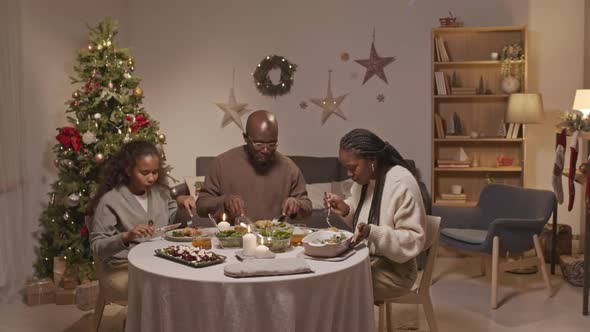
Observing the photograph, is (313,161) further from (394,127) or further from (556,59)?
(556,59)

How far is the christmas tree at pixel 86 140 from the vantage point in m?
4.79

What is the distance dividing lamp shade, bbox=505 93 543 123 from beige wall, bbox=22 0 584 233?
446 millimetres

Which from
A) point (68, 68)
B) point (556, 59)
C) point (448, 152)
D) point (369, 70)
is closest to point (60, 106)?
point (68, 68)

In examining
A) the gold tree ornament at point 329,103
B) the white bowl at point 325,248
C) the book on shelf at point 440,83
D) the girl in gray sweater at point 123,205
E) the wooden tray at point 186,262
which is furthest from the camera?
the gold tree ornament at point 329,103

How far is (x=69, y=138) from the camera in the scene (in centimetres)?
478

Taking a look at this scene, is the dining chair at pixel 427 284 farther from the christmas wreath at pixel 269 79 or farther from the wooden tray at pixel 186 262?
the christmas wreath at pixel 269 79

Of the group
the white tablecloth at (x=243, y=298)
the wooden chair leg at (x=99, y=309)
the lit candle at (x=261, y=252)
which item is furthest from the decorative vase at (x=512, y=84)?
the wooden chair leg at (x=99, y=309)

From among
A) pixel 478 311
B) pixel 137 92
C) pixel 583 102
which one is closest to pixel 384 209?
pixel 478 311

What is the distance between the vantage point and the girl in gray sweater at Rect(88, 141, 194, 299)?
129 inches

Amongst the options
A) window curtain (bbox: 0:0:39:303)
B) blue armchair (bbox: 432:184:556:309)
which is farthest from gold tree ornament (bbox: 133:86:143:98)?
blue armchair (bbox: 432:184:556:309)

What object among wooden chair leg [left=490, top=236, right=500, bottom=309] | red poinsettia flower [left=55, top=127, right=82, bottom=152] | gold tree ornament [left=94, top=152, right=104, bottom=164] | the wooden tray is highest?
red poinsettia flower [left=55, top=127, right=82, bottom=152]

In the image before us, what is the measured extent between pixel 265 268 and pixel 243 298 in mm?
141

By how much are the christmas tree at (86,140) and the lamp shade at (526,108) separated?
307 centimetres

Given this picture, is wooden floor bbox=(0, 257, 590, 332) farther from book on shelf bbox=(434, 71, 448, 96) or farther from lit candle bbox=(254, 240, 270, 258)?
lit candle bbox=(254, 240, 270, 258)
